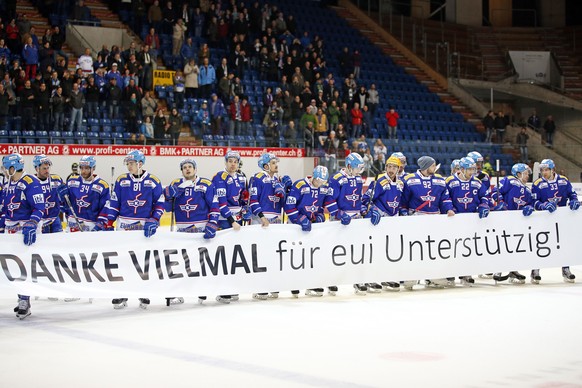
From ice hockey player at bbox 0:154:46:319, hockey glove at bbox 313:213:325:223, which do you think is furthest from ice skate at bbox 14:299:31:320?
hockey glove at bbox 313:213:325:223

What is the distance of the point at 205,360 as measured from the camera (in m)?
8.05

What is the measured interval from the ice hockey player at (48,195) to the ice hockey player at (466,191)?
6020mm

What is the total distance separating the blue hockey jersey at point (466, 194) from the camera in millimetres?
13719

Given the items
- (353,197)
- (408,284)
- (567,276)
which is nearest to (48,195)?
(353,197)

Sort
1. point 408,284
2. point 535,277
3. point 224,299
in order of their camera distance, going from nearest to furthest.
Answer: point 224,299 < point 408,284 < point 535,277

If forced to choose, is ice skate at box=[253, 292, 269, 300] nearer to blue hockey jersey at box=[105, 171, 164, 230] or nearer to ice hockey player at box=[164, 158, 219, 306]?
ice hockey player at box=[164, 158, 219, 306]

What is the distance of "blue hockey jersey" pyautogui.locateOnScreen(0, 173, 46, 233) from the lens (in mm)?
11023

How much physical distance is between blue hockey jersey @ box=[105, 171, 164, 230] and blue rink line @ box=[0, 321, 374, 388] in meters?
A: 2.14

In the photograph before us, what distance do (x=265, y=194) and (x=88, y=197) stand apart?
2.62 meters

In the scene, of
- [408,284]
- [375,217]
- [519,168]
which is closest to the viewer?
[375,217]

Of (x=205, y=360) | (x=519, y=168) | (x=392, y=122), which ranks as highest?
(x=392, y=122)

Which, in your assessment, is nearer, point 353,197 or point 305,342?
point 305,342

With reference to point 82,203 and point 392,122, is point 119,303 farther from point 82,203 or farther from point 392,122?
point 392,122

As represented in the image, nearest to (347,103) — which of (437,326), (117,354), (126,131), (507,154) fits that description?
(507,154)
